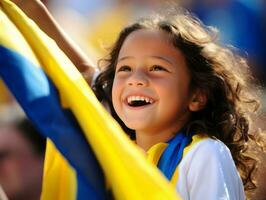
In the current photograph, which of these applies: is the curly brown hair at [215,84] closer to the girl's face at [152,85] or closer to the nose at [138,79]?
the girl's face at [152,85]

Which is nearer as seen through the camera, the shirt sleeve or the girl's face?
the shirt sleeve

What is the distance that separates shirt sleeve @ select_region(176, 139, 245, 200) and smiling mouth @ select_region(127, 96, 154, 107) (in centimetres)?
22

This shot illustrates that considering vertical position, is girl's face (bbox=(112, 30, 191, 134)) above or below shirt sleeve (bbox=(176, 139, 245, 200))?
above

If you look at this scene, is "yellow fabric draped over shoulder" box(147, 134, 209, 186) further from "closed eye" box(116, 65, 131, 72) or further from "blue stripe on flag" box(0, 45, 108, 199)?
"blue stripe on flag" box(0, 45, 108, 199)

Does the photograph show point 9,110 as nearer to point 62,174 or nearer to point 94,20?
point 62,174

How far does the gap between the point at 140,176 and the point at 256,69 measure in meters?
4.20

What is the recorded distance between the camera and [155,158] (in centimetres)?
203

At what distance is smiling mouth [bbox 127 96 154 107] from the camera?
6.75 feet

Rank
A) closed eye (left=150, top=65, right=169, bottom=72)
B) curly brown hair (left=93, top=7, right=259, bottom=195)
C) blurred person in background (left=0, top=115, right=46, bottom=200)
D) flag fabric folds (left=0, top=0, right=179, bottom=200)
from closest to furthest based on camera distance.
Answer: flag fabric folds (left=0, top=0, right=179, bottom=200) → blurred person in background (left=0, top=115, right=46, bottom=200) → closed eye (left=150, top=65, right=169, bottom=72) → curly brown hair (left=93, top=7, right=259, bottom=195)

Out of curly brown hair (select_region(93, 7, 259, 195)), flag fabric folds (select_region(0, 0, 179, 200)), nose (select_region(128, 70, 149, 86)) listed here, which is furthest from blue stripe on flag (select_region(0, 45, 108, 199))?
curly brown hair (select_region(93, 7, 259, 195))

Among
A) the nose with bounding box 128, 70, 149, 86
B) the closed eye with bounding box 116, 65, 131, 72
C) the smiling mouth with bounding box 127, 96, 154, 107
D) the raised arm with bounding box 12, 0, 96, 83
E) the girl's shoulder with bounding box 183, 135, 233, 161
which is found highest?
the raised arm with bounding box 12, 0, 96, 83

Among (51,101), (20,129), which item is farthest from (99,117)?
(20,129)

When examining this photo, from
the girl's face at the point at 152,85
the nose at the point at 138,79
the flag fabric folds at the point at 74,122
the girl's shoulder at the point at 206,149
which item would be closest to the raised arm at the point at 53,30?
the girl's face at the point at 152,85

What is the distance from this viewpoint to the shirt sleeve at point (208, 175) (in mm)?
1829
